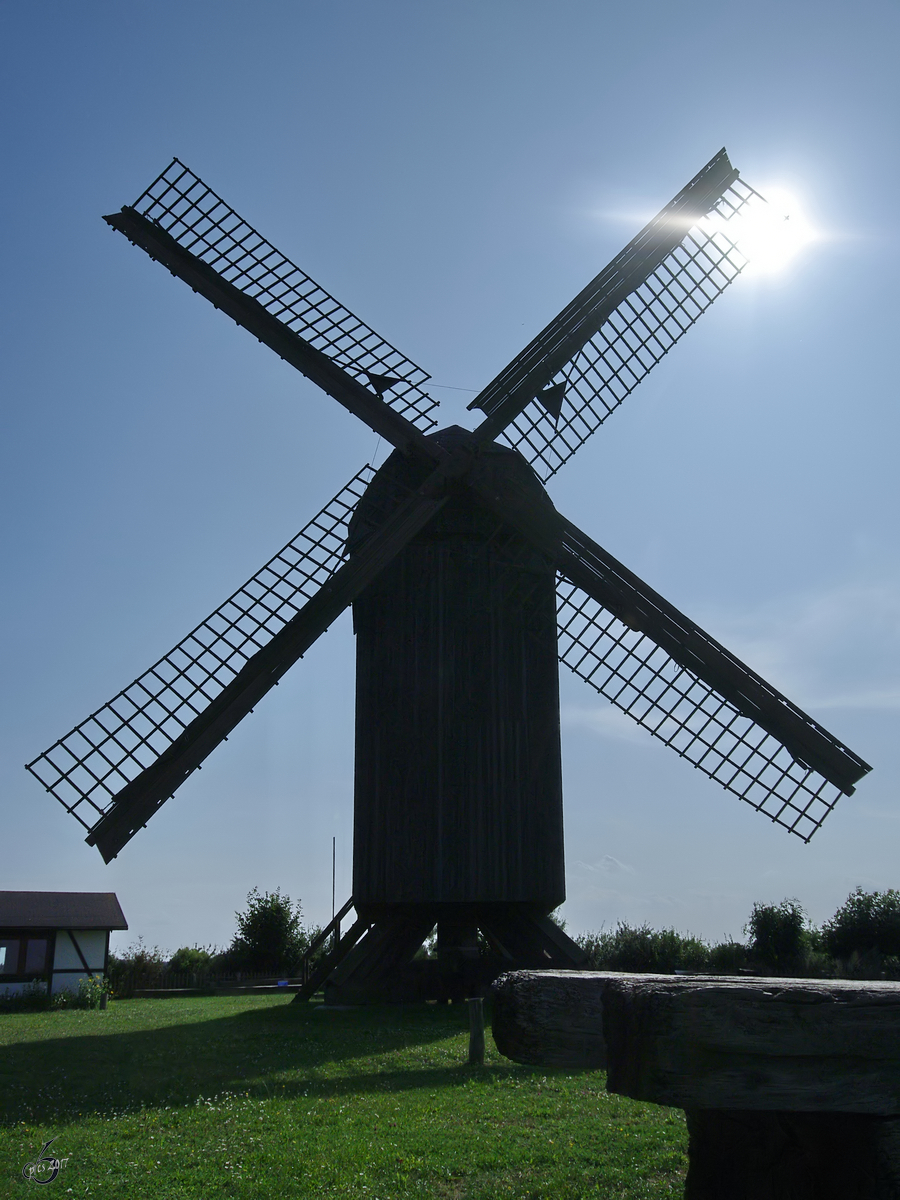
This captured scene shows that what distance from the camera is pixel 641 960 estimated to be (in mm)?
22891

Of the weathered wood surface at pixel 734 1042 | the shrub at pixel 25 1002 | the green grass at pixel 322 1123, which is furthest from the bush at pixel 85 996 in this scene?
the weathered wood surface at pixel 734 1042

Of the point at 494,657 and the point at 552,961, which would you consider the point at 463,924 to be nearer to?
the point at 552,961

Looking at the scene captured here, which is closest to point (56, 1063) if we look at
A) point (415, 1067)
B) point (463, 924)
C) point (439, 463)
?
point (415, 1067)

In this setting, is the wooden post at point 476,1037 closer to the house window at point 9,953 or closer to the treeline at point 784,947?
the treeline at point 784,947

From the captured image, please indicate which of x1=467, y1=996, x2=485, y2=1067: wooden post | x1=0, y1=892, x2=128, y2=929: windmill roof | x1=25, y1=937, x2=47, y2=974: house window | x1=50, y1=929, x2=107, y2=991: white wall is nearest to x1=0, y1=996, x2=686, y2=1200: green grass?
x1=467, y1=996, x2=485, y2=1067: wooden post

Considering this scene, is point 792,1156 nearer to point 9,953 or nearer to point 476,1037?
point 476,1037

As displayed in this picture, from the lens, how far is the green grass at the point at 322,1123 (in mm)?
6168

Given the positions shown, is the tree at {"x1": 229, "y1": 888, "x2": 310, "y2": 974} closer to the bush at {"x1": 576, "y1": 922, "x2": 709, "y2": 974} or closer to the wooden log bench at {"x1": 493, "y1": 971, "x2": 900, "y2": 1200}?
the bush at {"x1": 576, "y1": 922, "x2": 709, "y2": 974}

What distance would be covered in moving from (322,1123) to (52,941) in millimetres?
26469

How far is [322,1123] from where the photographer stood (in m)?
7.71

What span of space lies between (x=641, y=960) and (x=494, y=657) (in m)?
11.0

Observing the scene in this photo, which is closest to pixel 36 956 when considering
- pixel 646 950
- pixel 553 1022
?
pixel 646 950

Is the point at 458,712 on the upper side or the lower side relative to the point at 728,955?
upper

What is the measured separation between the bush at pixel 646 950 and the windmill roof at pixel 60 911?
17.1 meters
